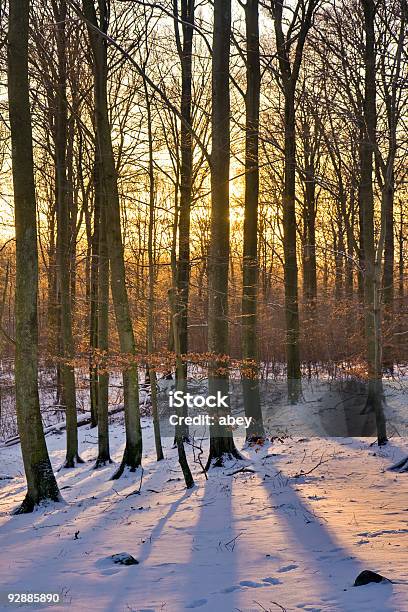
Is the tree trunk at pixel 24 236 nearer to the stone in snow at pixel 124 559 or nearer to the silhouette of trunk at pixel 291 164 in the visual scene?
the stone in snow at pixel 124 559

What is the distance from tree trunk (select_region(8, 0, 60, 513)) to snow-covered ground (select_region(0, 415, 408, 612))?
1595 millimetres

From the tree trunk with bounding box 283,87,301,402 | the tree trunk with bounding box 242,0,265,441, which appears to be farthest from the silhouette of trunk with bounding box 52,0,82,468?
the tree trunk with bounding box 283,87,301,402

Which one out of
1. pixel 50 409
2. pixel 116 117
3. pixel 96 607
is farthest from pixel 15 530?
pixel 50 409

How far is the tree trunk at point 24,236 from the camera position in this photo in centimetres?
848

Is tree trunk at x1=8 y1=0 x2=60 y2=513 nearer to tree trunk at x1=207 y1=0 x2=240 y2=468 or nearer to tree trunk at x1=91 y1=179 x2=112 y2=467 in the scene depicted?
tree trunk at x1=207 y1=0 x2=240 y2=468

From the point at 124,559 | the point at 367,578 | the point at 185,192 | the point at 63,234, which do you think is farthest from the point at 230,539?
the point at 185,192

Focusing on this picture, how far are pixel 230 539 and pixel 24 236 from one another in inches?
211

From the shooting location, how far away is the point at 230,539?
244 inches

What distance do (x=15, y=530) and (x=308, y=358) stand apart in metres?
15.4

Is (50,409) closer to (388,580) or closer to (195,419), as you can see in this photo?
(195,419)

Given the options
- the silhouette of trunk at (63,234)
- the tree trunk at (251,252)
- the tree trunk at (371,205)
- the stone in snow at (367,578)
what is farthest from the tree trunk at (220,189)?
the stone in snow at (367,578)

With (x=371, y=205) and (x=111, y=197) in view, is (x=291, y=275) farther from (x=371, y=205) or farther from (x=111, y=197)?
(x=111, y=197)

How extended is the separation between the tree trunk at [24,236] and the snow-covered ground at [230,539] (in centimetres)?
160

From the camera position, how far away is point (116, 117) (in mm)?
16734
